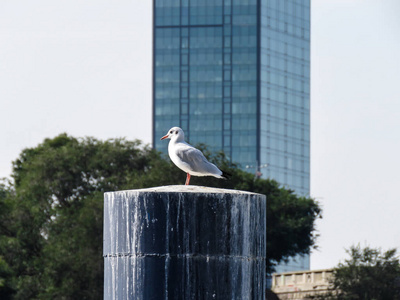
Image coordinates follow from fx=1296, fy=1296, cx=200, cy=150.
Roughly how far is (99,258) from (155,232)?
5710 centimetres

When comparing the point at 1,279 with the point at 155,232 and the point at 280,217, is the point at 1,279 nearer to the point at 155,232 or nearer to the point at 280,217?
the point at 280,217

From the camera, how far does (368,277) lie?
7512cm

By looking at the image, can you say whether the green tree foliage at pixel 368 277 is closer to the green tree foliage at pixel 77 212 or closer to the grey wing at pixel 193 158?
the green tree foliage at pixel 77 212

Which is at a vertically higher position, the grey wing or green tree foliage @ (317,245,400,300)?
green tree foliage @ (317,245,400,300)

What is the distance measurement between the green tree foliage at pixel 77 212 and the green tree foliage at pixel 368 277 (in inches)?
238

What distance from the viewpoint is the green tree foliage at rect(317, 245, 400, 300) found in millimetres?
74750

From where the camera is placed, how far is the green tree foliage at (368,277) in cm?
7475

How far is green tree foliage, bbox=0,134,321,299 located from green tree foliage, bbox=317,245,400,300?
6.05 metres

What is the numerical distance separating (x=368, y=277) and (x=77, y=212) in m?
18.2

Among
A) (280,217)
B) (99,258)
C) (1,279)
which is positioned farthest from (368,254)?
(1,279)

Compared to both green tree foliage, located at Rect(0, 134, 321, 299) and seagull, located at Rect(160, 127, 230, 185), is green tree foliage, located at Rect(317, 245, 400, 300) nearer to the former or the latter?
green tree foliage, located at Rect(0, 134, 321, 299)

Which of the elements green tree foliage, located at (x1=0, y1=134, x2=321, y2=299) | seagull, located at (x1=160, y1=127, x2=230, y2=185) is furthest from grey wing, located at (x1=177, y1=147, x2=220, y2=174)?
green tree foliage, located at (x1=0, y1=134, x2=321, y2=299)

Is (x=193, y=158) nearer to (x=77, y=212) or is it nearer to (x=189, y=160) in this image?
(x=189, y=160)

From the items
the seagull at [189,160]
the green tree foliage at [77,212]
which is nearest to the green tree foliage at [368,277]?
the green tree foliage at [77,212]
